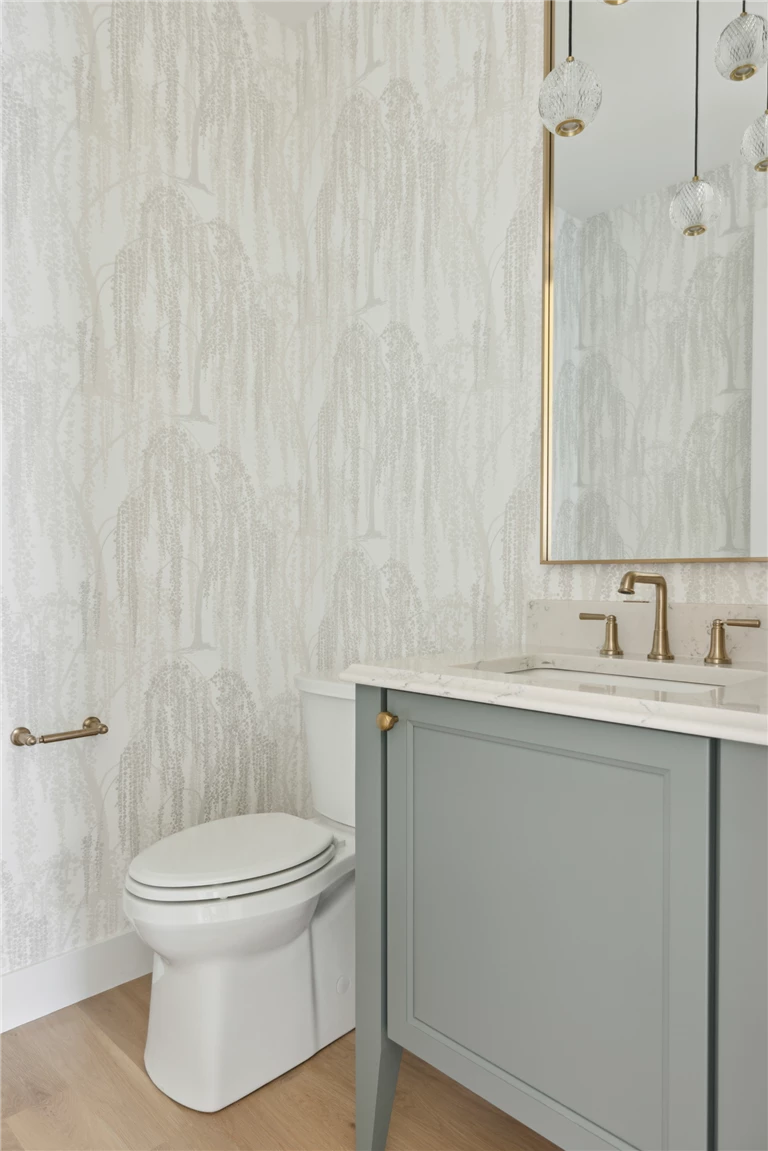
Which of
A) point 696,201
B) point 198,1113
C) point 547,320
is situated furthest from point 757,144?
point 198,1113

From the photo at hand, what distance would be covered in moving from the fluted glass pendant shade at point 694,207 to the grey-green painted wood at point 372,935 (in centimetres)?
105

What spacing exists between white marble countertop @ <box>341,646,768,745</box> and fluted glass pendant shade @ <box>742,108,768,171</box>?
2.91 ft

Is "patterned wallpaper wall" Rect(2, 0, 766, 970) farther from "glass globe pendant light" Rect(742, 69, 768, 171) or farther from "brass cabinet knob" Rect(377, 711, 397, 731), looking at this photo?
"brass cabinet knob" Rect(377, 711, 397, 731)

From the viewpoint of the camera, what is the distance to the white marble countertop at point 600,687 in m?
0.90

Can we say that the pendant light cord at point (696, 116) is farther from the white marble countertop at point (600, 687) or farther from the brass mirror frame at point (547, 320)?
the white marble countertop at point (600, 687)

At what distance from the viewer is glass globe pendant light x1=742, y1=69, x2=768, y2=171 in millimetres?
1339

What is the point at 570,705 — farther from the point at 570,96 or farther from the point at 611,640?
the point at 570,96

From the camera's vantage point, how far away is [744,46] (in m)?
1.18

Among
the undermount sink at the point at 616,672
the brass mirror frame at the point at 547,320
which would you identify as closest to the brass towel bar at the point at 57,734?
the undermount sink at the point at 616,672

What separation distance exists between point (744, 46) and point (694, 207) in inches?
11.5

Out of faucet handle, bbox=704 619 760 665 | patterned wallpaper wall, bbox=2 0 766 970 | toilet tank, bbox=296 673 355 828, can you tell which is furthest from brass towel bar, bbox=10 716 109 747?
faucet handle, bbox=704 619 760 665

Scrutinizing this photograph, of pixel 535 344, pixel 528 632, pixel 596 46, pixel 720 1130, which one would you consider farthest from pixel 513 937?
pixel 596 46

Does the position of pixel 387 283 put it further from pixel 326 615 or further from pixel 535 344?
pixel 326 615

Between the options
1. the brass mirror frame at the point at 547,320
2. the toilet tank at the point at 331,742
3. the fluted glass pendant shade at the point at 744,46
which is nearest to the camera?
the fluted glass pendant shade at the point at 744,46
